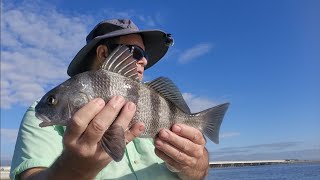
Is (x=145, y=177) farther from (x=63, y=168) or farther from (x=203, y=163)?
(x=63, y=168)

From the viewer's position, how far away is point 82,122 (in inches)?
127

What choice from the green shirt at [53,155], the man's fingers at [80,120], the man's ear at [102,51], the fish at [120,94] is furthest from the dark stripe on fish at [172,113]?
the man's ear at [102,51]

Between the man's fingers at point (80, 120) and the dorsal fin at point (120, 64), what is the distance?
24.1 inches

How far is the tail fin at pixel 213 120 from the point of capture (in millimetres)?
4305

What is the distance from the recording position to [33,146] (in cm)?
423

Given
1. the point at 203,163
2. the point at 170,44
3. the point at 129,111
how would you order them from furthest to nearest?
the point at 170,44
the point at 203,163
the point at 129,111

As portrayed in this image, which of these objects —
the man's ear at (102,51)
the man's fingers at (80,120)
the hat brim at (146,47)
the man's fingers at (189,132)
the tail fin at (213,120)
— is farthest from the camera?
the man's ear at (102,51)

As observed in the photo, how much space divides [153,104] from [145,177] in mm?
1341

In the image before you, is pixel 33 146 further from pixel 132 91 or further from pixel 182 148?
pixel 182 148

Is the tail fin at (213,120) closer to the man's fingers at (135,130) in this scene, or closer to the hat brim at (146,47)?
the man's fingers at (135,130)

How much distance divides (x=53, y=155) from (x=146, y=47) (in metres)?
3.29

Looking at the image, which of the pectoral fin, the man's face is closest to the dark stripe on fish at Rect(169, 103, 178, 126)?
the pectoral fin

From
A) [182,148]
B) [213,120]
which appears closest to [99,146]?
[182,148]

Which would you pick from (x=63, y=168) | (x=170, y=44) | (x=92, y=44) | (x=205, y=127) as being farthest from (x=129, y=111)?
(x=170, y=44)
